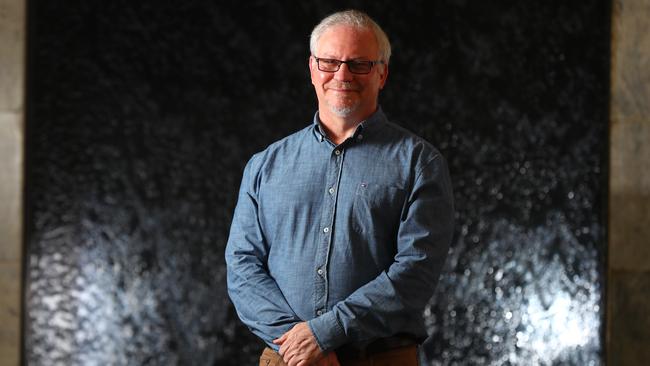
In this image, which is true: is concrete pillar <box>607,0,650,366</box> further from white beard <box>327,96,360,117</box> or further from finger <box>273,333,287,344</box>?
finger <box>273,333,287,344</box>

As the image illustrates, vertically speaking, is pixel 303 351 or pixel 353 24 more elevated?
pixel 353 24

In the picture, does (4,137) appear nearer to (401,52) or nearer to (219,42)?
(219,42)

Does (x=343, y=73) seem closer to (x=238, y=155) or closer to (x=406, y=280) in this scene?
(x=406, y=280)

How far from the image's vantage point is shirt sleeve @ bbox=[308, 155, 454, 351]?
174cm

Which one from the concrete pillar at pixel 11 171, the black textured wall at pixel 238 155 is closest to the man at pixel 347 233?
the black textured wall at pixel 238 155

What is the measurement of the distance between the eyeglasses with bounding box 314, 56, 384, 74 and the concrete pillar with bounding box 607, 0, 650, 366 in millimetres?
1281

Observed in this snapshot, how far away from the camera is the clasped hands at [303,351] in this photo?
1736mm

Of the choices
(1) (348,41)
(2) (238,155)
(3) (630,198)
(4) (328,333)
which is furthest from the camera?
(2) (238,155)

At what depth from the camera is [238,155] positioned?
2.96 m

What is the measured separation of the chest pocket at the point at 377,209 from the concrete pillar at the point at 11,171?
4.71ft

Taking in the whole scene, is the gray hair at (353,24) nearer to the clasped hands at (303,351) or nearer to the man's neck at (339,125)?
the man's neck at (339,125)

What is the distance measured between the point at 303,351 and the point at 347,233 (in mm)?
242

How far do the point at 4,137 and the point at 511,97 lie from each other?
1571 millimetres

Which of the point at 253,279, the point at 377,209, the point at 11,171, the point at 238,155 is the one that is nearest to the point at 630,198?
the point at 238,155
